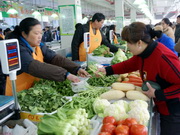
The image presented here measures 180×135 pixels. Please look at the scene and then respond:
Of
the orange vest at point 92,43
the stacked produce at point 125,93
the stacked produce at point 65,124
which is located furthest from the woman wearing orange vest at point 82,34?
the stacked produce at point 65,124

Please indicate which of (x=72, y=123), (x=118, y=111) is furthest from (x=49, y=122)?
(x=118, y=111)

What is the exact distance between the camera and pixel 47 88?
7.48ft

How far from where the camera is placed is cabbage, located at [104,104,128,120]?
1.69m

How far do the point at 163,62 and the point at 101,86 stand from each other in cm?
105

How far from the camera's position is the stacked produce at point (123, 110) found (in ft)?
5.42

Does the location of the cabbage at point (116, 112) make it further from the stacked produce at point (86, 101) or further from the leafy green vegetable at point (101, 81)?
the leafy green vegetable at point (101, 81)

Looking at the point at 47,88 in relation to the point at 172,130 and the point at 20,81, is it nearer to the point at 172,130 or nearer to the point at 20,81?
the point at 20,81

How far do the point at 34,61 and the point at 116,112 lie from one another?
3.87ft

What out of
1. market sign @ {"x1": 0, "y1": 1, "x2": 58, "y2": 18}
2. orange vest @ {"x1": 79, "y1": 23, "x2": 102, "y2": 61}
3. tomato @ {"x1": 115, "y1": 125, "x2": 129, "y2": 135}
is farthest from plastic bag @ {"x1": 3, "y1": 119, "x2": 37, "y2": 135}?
market sign @ {"x1": 0, "y1": 1, "x2": 58, "y2": 18}

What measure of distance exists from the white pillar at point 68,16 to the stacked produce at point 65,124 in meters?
4.61

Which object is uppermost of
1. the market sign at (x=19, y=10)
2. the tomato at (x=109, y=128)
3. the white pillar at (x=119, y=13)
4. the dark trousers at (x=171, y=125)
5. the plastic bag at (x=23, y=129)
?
the market sign at (x=19, y=10)

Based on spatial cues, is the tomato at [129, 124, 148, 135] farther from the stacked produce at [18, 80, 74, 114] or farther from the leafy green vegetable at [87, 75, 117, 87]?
the leafy green vegetable at [87, 75, 117, 87]

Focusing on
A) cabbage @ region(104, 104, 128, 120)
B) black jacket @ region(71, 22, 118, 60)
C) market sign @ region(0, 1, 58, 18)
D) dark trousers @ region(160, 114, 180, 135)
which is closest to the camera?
cabbage @ region(104, 104, 128, 120)

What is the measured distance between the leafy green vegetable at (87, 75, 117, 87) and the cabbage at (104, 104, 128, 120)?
0.97 metres
